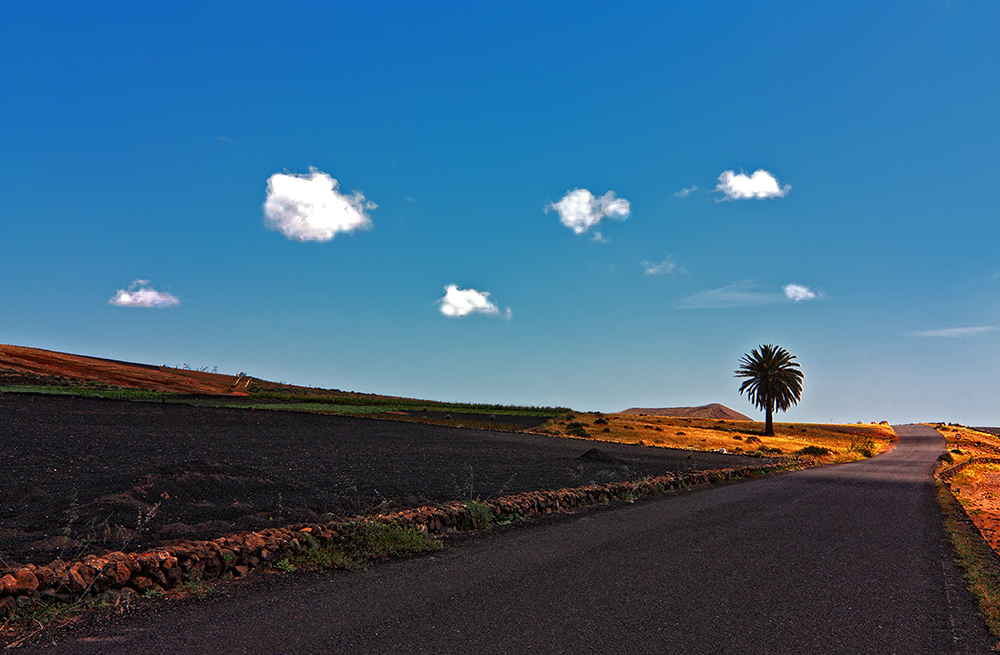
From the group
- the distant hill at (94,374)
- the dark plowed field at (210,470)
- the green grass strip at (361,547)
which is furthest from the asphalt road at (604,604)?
the distant hill at (94,374)

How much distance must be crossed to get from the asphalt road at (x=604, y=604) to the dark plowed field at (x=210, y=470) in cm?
310

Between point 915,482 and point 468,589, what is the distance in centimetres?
3277

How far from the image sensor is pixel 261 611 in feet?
24.8

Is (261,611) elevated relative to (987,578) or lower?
lower

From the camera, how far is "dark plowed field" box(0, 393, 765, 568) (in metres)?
11.2

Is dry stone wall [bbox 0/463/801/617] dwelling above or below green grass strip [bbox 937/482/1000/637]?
below

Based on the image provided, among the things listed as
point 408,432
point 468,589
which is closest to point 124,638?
point 468,589

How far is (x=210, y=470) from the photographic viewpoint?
15.7 meters

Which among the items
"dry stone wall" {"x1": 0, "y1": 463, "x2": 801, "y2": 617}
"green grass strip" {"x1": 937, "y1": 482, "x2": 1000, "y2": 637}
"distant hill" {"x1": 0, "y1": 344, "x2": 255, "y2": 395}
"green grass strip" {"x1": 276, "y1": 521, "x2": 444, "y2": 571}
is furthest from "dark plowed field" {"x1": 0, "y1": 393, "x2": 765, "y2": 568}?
"distant hill" {"x1": 0, "y1": 344, "x2": 255, "y2": 395}

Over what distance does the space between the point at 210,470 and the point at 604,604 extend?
1201 cm

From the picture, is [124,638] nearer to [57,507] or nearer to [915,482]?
[57,507]

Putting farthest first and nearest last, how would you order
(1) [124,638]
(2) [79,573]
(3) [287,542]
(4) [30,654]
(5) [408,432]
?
(5) [408,432] → (3) [287,542] → (2) [79,573] → (1) [124,638] → (4) [30,654]

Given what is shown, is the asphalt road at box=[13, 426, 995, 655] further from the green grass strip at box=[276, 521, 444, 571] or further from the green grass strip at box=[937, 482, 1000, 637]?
the green grass strip at box=[276, 521, 444, 571]

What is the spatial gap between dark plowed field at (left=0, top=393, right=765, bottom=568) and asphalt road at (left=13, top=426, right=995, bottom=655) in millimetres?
3097
